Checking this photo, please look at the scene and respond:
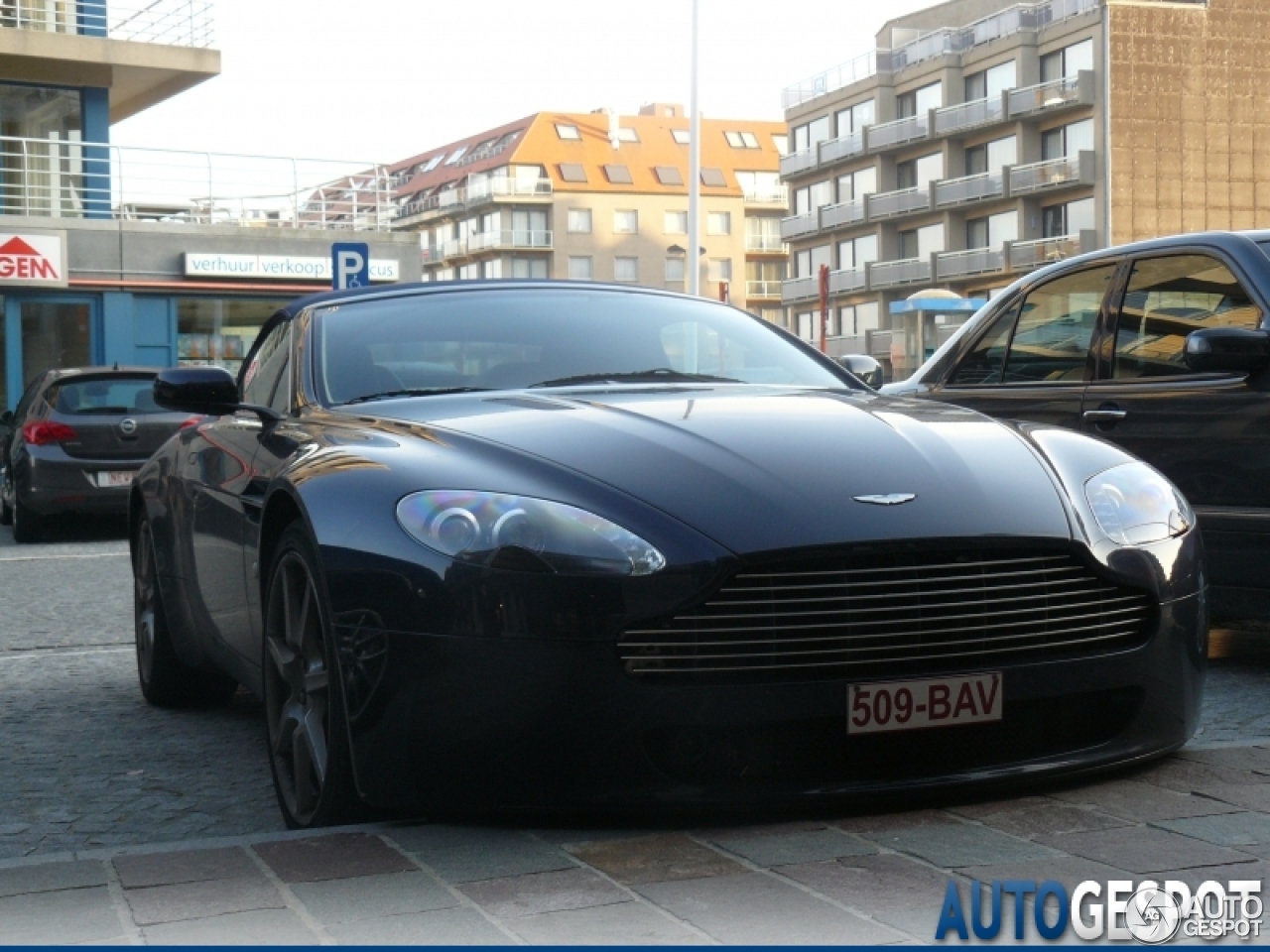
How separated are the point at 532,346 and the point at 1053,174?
222ft

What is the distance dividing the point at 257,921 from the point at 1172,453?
4.14 meters

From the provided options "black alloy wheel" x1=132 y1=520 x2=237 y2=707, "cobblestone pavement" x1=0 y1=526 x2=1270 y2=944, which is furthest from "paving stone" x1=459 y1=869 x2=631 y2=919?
"black alloy wheel" x1=132 y1=520 x2=237 y2=707

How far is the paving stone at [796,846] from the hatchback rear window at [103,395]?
523 inches

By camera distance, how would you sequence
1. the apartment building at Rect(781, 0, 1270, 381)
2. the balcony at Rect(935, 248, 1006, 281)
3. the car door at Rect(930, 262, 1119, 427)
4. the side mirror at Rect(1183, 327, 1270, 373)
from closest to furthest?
1. the side mirror at Rect(1183, 327, 1270, 373)
2. the car door at Rect(930, 262, 1119, 427)
3. the apartment building at Rect(781, 0, 1270, 381)
4. the balcony at Rect(935, 248, 1006, 281)

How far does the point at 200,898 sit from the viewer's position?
3.33 metres

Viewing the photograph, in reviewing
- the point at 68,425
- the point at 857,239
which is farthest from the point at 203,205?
the point at 857,239

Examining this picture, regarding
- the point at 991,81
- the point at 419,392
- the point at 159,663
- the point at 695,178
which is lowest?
the point at 159,663

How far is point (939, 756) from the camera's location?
375cm

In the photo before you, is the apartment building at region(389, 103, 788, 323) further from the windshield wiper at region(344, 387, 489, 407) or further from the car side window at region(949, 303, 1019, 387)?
the windshield wiper at region(344, 387, 489, 407)

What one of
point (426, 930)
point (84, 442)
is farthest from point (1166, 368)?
point (84, 442)

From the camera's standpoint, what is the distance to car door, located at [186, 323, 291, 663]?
4.89 meters

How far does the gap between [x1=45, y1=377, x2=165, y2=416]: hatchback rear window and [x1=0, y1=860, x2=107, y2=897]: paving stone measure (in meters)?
12.9

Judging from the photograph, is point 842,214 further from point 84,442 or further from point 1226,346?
point 1226,346

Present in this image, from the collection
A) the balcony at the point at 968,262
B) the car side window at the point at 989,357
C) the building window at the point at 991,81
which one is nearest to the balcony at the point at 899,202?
the balcony at the point at 968,262
